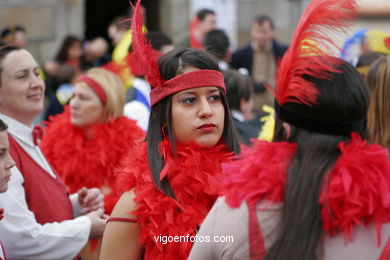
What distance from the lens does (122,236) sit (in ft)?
8.05

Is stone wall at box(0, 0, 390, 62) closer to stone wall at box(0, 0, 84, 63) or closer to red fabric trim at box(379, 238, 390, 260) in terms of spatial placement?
stone wall at box(0, 0, 84, 63)

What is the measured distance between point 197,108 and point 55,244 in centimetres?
104

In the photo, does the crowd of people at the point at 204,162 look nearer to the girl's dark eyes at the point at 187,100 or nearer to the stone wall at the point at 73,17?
the girl's dark eyes at the point at 187,100

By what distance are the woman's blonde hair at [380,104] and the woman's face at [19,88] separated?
1809mm

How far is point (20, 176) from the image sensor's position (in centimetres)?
302

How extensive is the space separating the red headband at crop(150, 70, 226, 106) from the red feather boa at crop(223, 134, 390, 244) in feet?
2.35

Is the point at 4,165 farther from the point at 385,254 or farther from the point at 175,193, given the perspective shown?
the point at 385,254

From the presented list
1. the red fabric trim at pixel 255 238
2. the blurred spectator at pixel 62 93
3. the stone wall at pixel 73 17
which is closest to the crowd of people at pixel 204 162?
the red fabric trim at pixel 255 238

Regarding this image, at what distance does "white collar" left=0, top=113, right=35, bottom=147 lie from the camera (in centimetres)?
322

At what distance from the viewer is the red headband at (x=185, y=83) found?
8.50 ft

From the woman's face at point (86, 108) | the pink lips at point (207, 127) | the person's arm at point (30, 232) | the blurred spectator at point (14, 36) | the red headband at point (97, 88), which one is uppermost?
the blurred spectator at point (14, 36)

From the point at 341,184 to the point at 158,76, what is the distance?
1.12 metres

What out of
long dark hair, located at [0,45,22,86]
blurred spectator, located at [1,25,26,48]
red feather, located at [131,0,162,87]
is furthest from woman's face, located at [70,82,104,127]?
blurred spectator, located at [1,25,26,48]

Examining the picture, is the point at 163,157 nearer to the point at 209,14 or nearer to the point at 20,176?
the point at 20,176
